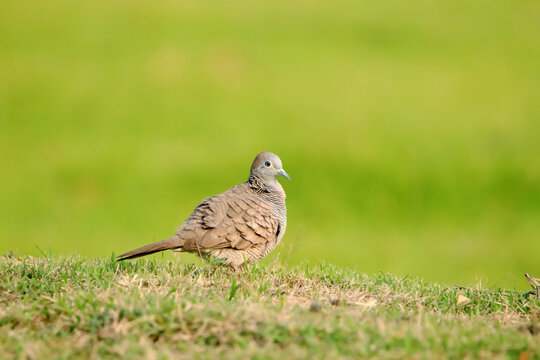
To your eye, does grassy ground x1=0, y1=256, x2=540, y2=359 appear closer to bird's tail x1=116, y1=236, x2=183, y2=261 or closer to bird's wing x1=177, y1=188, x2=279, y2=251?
bird's tail x1=116, y1=236, x2=183, y2=261

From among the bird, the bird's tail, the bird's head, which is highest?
the bird's head

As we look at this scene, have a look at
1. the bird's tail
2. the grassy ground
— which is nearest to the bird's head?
the bird's tail

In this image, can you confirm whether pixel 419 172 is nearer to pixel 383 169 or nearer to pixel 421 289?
pixel 383 169

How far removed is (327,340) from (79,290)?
73.6 inches

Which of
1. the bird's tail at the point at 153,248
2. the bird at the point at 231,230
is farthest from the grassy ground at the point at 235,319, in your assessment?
the bird at the point at 231,230

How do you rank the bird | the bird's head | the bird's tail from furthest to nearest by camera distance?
the bird's head < the bird < the bird's tail

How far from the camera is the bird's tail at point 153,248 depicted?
5070mm

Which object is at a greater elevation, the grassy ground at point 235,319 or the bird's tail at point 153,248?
the bird's tail at point 153,248

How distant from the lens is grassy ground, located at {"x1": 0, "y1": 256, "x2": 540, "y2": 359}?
343cm

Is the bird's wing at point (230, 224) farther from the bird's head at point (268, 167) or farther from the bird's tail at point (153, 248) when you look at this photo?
the bird's head at point (268, 167)

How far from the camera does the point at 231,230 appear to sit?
5570 millimetres

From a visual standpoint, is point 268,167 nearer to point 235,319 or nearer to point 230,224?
point 230,224

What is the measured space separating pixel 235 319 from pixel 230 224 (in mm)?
1995

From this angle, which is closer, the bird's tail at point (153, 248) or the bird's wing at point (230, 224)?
the bird's tail at point (153, 248)
